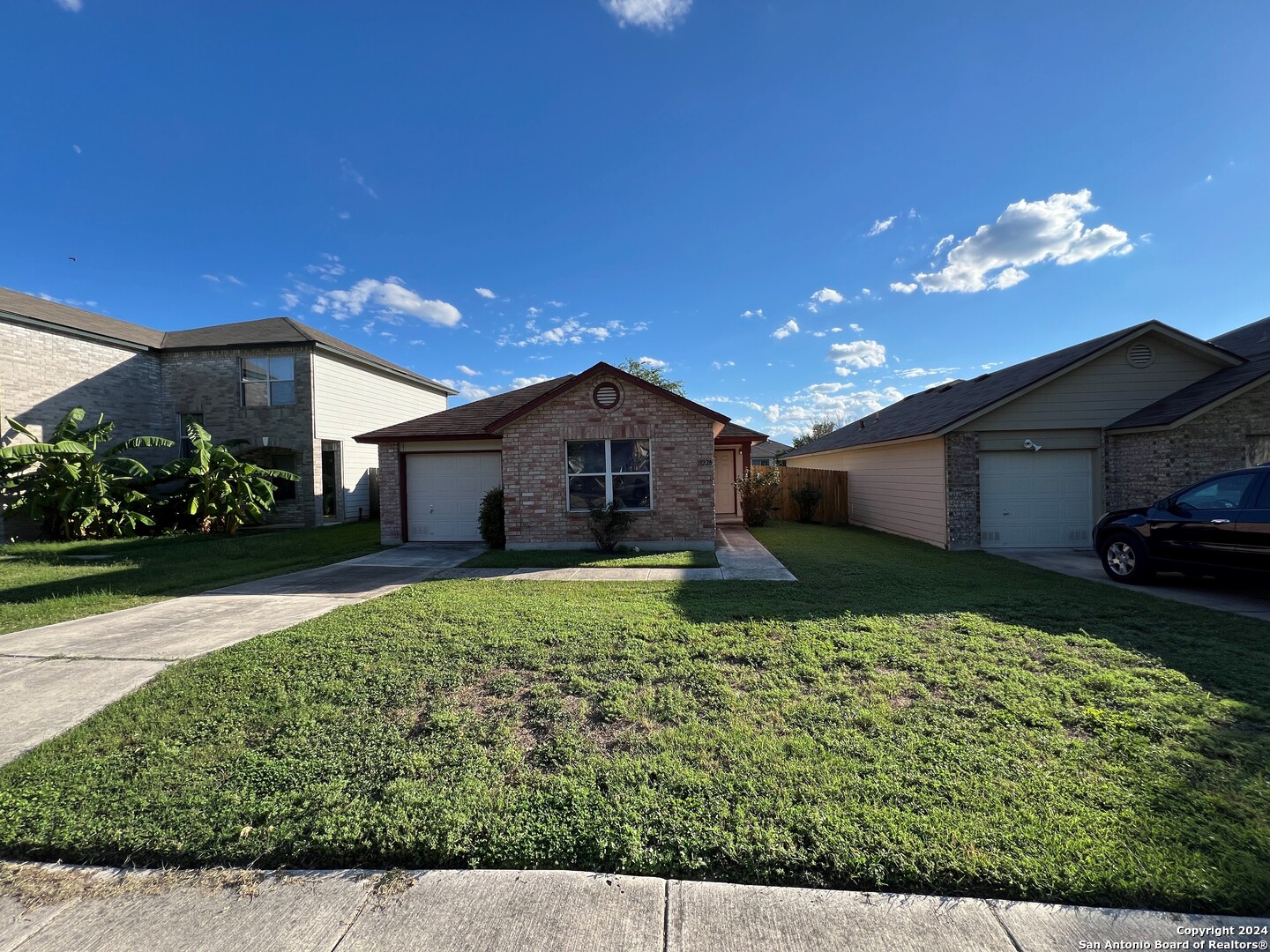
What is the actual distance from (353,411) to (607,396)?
12.9 m

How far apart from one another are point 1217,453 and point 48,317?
29.4m

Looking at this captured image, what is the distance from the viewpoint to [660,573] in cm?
885

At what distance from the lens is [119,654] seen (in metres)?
5.16

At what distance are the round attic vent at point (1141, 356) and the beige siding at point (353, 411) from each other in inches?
839

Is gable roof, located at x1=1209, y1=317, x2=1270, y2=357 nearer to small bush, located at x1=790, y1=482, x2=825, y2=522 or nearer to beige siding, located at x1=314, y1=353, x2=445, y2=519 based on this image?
small bush, located at x1=790, y1=482, x2=825, y2=522

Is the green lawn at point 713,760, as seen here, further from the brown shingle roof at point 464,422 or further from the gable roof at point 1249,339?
the gable roof at point 1249,339

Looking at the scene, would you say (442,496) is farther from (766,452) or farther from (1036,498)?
(766,452)

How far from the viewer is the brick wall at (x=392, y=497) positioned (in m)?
13.0

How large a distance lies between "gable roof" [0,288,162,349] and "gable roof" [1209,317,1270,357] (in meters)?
30.5

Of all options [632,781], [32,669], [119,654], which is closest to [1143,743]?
[632,781]

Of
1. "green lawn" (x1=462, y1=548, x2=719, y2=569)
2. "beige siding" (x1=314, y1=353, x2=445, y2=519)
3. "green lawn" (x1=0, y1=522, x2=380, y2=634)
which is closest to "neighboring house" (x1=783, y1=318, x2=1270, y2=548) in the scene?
"green lawn" (x1=462, y1=548, x2=719, y2=569)

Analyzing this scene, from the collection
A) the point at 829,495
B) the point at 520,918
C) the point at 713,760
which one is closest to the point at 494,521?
the point at 713,760

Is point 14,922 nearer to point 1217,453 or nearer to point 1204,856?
point 1204,856

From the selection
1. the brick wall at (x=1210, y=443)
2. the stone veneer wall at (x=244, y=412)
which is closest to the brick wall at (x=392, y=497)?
the stone veneer wall at (x=244, y=412)
